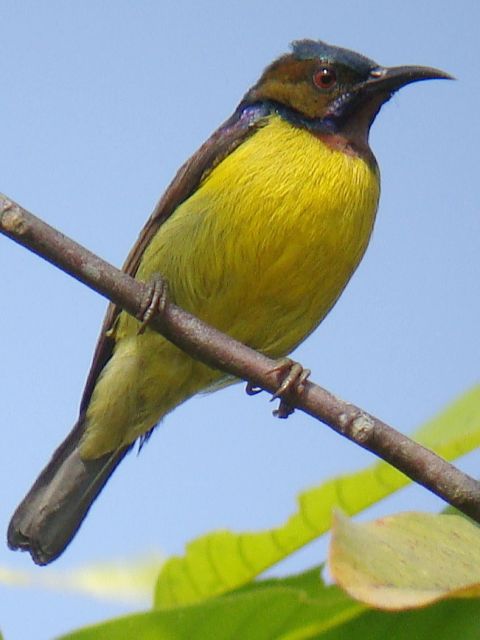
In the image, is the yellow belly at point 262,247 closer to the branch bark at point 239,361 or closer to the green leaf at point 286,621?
the branch bark at point 239,361

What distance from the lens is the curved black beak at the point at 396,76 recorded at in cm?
372

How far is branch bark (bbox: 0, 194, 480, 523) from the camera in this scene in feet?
6.23

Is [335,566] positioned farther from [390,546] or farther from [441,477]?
[441,477]

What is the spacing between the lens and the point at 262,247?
3367 millimetres

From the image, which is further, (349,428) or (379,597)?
(349,428)

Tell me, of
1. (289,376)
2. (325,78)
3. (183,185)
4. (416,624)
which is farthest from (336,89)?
(416,624)

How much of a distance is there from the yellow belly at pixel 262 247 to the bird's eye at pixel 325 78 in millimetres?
289

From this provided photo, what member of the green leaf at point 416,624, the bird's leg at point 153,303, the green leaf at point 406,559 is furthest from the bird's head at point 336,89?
the green leaf at point 416,624

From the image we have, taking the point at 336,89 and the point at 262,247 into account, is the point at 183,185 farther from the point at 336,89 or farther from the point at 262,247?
the point at 336,89

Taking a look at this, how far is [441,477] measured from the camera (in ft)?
6.23

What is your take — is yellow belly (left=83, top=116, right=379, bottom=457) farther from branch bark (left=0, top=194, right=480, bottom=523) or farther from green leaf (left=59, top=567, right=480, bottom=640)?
green leaf (left=59, top=567, right=480, bottom=640)

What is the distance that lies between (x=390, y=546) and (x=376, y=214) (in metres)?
2.39

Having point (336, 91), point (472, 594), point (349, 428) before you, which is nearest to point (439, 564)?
point (472, 594)

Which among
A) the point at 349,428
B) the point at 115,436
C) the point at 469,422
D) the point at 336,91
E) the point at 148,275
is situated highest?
the point at 336,91
